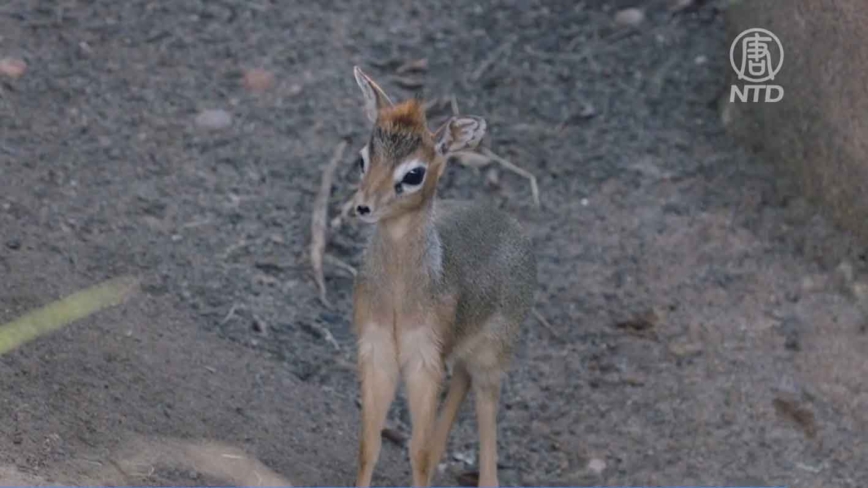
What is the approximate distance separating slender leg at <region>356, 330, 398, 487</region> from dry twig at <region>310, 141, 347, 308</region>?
1.53 metres

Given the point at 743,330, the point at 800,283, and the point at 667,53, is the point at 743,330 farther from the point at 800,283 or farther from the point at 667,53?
the point at 667,53

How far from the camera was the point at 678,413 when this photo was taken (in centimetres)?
650

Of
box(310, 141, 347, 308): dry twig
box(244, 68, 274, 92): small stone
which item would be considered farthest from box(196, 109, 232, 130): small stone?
box(310, 141, 347, 308): dry twig

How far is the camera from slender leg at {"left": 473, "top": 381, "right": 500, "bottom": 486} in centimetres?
592

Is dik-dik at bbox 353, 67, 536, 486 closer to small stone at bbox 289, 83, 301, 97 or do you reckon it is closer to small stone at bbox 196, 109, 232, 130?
small stone at bbox 196, 109, 232, 130

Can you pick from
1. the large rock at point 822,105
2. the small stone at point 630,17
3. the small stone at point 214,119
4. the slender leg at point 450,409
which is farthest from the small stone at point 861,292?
the small stone at point 214,119

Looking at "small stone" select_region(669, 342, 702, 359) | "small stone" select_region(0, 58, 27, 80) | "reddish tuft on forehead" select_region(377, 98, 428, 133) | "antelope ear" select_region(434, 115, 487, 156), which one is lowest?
"small stone" select_region(669, 342, 702, 359)

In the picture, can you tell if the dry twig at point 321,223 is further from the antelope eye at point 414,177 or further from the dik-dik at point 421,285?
the antelope eye at point 414,177

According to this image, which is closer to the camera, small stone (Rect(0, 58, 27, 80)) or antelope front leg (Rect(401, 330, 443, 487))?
antelope front leg (Rect(401, 330, 443, 487))

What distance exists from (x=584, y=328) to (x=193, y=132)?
2206 mm

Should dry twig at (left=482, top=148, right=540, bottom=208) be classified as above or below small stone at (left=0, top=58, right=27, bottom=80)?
below

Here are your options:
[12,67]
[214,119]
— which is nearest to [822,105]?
[214,119]

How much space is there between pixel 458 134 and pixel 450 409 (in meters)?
1.20

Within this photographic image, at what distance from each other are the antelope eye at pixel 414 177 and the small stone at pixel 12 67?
3.44 metres
